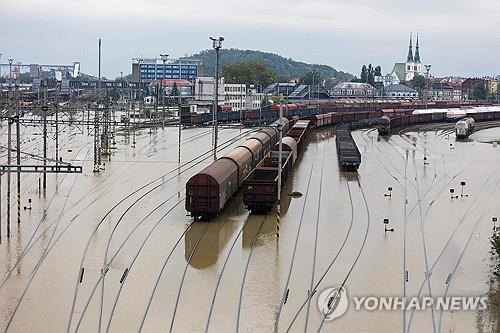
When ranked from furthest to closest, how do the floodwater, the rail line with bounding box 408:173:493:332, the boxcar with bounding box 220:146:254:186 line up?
the boxcar with bounding box 220:146:254:186 < the rail line with bounding box 408:173:493:332 < the floodwater

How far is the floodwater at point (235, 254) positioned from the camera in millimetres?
20281

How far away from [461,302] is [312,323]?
4993mm

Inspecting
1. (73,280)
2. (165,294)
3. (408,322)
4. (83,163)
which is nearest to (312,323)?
(408,322)

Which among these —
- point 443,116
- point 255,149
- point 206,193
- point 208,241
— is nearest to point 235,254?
point 208,241

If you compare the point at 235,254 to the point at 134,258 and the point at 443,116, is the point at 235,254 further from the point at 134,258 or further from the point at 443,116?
the point at 443,116

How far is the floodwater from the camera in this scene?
20.3 m

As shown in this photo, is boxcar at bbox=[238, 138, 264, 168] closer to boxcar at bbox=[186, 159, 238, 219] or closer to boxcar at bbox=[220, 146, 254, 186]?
boxcar at bbox=[220, 146, 254, 186]

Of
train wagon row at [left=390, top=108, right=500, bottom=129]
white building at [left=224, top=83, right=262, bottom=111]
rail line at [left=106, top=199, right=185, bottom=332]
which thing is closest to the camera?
rail line at [left=106, top=199, right=185, bottom=332]

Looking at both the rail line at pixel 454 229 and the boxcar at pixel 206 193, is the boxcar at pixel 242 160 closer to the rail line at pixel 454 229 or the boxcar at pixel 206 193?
the boxcar at pixel 206 193

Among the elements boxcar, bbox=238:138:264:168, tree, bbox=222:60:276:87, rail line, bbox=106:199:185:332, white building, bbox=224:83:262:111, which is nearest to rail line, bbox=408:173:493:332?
rail line, bbox=106:199:185:332

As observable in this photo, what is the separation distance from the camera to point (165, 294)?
22188mm

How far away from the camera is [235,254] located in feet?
90.4

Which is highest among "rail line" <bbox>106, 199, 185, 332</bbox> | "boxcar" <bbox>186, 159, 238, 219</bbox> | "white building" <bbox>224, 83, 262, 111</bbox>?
"white building" <bbox>224, 83, 262, 111</bbox>

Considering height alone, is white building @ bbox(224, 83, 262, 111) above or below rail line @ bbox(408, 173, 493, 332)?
above
